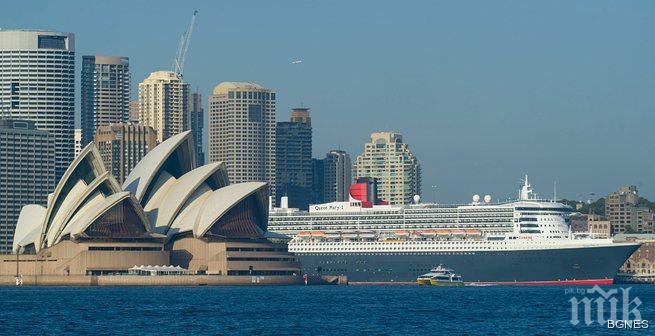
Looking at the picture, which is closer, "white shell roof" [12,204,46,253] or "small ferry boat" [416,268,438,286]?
"white shell roof" [12,204,46,253]

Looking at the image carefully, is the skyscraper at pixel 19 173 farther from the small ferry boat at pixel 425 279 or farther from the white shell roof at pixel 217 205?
the small ferry boat at pixel 425 279

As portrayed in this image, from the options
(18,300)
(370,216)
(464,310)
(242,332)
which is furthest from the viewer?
(370,216)

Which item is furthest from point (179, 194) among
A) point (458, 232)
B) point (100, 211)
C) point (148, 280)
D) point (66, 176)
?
point (458, 232)

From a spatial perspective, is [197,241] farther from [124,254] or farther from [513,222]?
[513,222]

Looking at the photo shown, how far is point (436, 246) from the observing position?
5468 inches

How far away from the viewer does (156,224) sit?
126 m

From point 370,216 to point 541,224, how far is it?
18512 mm

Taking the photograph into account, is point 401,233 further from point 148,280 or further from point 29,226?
point 29,226

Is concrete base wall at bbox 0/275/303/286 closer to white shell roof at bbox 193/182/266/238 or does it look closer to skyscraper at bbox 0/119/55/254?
white shell roof at bbox 193/182/266/238

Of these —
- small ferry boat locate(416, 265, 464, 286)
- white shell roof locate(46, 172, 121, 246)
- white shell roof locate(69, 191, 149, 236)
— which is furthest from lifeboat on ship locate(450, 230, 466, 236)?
white shell roof locate(46, 172, 121, 246)

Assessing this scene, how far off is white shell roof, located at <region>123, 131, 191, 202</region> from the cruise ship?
21454 millimetres

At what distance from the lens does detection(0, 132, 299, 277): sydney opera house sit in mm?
122000

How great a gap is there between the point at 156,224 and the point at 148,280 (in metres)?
7.20

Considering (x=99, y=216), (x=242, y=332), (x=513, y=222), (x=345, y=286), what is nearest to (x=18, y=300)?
(x=99, y=216)
